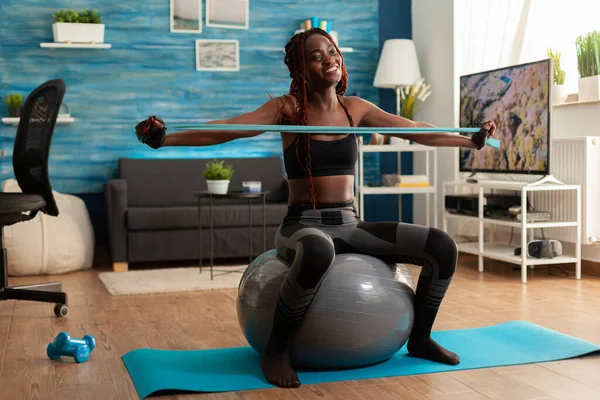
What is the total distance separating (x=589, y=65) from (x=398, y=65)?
66.7 inches

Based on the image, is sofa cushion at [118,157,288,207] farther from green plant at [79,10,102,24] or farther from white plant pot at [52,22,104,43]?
green plant at [79,10,102,24]

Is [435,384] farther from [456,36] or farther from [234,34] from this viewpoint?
[234,34]

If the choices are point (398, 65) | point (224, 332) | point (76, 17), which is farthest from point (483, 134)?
point (76, 17)

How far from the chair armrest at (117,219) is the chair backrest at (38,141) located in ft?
4.99

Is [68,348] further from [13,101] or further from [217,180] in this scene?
[13,101]

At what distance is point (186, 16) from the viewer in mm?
6273

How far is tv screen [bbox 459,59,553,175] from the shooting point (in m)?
4.68

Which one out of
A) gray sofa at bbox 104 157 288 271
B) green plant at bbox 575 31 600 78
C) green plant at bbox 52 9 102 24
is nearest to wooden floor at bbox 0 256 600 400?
gray sofa at bbox 104 157 288 271

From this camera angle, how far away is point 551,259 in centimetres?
474

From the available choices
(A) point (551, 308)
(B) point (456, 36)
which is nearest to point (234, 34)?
(B) point (456, 36)

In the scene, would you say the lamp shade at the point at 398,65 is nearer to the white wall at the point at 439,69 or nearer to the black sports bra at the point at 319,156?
the white wall at the point at 439,69

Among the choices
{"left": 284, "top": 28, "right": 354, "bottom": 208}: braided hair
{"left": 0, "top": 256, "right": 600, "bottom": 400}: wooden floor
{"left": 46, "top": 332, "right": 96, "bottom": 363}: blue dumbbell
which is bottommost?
{"left": 0, "top": 256, "right": 600, "bottom": 400}: wooden floor

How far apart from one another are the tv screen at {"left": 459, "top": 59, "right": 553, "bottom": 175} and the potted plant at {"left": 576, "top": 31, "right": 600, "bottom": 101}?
0.34 m

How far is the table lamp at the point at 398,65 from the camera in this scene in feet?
20.4
